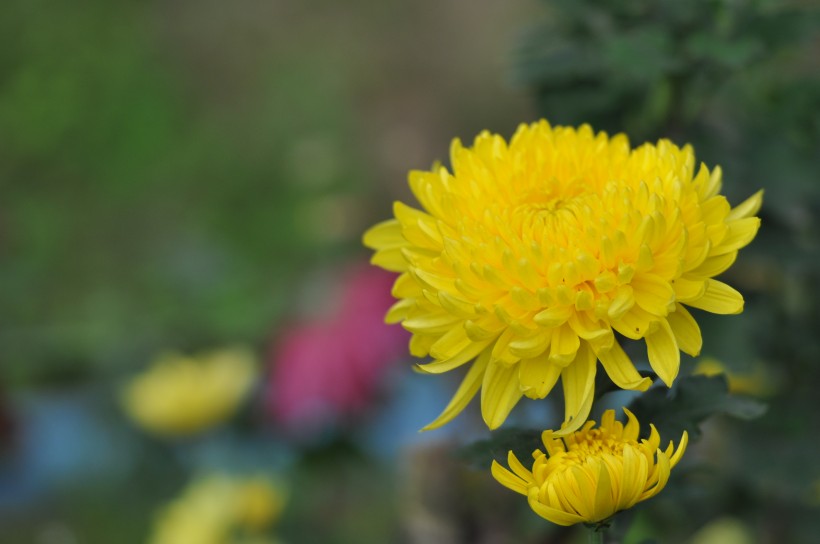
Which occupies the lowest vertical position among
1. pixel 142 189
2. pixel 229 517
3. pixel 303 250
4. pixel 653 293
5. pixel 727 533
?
pixel 727 533

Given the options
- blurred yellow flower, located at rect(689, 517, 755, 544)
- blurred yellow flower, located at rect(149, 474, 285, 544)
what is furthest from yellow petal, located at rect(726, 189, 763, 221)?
blurred yellow flower, located at rect(149, 474, 285, 544)

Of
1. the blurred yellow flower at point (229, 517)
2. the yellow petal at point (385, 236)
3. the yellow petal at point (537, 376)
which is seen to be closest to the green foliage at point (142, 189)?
the blurred yellow flower at point (229, 517)

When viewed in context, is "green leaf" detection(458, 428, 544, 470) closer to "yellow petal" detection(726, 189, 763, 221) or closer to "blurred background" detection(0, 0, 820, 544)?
"blurred background" detection(0, 0, 820, 544)

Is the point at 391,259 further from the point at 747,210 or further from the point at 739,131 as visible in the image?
the point at 739,131

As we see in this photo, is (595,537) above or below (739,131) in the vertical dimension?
below

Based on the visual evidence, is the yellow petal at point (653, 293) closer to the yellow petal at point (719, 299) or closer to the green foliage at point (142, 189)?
the yellow petal at point (719, 299)

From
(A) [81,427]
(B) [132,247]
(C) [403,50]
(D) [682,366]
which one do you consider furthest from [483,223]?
(C) [403,50]

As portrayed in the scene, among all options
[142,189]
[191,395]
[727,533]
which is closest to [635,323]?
[727,533]

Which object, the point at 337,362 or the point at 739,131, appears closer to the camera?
the point at 739,131
